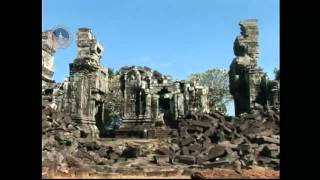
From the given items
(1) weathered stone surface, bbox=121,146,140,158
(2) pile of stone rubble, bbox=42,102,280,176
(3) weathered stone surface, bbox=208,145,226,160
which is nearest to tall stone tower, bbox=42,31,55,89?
(2) pile of stone rubble, bbox=42,102,280,176

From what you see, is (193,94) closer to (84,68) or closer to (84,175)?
(84,68)

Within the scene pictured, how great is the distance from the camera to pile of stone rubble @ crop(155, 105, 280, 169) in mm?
14648

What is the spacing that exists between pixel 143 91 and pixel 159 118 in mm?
1992

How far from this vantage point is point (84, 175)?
12992 mm

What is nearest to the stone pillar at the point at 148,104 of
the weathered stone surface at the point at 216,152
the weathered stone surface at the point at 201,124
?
the weathered stone surface at the point at 201,124

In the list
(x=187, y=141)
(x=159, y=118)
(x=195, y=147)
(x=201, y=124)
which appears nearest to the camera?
(x=195, y=147)

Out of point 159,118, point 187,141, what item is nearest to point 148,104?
point 159,118

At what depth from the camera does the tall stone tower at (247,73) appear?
24500 millimetres

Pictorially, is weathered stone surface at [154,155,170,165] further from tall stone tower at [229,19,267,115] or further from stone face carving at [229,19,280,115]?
tall stone tower at [229,19,267,115]

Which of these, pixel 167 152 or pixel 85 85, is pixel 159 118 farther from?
pixel 167 152

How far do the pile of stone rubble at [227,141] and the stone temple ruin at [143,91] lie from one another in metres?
2.28

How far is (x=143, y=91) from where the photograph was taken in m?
25.2
